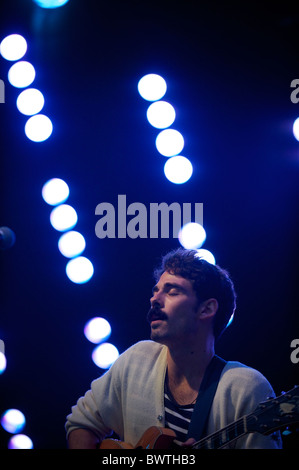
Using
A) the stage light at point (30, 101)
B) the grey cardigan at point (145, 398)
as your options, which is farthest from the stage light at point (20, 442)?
the stage light at point (30, 101)

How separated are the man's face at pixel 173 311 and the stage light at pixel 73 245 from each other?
441 mm

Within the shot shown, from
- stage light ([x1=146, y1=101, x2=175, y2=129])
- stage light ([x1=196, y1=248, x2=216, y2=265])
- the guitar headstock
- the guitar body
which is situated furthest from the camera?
stage light ([x1=146, y1=101, x2=175, y2=129])

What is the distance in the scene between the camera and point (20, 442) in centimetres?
219

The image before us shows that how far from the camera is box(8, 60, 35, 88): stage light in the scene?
2297 millimetres

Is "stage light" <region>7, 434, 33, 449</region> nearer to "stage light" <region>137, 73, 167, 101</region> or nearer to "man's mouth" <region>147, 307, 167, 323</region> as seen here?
"man's mouth" <region>147, 307, 167, 323</region>

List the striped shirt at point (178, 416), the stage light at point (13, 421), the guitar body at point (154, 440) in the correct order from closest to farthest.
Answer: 1. the guitar body at point (154, 440)
2. the striped shirt at point (178, 416)
3. the stage light at point (13, 421)

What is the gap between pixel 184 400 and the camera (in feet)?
5.90

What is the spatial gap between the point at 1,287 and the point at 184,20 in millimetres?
1411

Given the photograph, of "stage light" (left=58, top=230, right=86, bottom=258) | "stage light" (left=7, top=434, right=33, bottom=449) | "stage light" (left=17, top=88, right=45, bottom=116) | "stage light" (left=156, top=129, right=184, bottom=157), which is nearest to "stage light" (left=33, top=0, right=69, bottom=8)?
"stage light" (left=17, top=88, right=45, bottom=116)

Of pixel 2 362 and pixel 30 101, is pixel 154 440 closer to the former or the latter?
pixel 2 362

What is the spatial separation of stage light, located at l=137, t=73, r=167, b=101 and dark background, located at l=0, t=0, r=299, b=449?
0.12 ft

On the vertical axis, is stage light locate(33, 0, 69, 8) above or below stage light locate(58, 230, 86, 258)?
above

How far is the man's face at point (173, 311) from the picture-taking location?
1.85 m

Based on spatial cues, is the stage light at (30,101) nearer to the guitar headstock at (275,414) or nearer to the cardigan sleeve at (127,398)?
the cardigan sleeve at (127,398)
